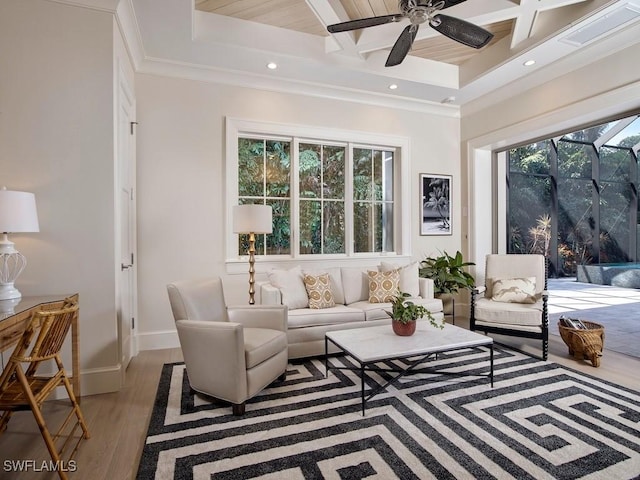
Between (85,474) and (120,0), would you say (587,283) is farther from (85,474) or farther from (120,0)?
(120,0)

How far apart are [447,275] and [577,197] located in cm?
180

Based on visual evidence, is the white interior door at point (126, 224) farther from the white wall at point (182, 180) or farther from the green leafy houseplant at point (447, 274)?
the green leafy houseplant at point (447, 274)

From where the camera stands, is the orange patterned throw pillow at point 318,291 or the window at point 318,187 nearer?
the orange patterned throw pillow at point 318,291

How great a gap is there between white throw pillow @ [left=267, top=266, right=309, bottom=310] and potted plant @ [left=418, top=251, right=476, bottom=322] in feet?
6.12

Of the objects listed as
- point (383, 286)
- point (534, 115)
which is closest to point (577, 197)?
point (534, 115)

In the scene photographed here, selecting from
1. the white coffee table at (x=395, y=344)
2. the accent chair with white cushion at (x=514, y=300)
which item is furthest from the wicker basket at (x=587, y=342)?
the white coffee table at (x=395, y=344)

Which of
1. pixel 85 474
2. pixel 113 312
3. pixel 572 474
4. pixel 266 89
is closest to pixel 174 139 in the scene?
pixel 266 89

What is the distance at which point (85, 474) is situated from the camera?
1.79 m

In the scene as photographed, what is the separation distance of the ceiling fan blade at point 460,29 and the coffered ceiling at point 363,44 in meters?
0.76

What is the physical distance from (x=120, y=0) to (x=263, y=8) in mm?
1210

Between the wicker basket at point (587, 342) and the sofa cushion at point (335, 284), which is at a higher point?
the sofa cushion at point (335, 284)

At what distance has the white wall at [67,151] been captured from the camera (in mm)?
2561

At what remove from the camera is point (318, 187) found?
15.0 ft

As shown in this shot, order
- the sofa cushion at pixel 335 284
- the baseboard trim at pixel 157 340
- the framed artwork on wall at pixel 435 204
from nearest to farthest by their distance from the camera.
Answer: the baseboard trim at pixel 157 340
the sofa cushion at pixel 335 284
the framed artwork on wall at pixel 435 204
